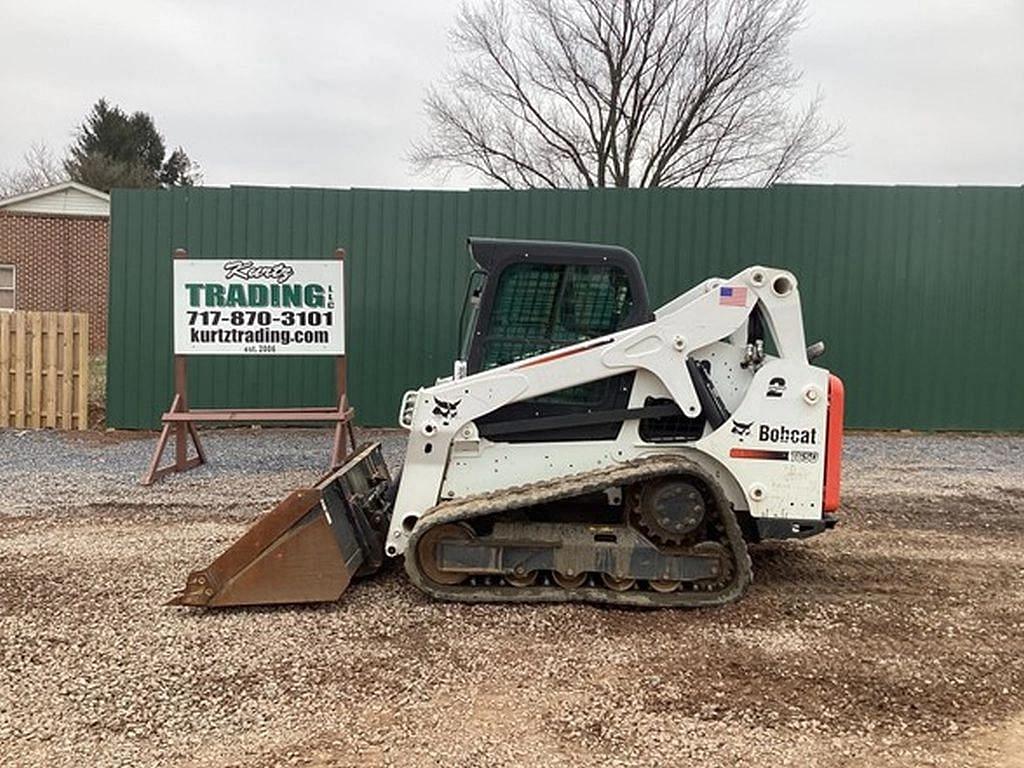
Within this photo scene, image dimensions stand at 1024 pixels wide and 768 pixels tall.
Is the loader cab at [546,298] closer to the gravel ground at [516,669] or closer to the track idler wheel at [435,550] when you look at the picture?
the track idler wheel at [435,550]

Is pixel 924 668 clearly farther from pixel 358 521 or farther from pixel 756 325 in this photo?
pixel 358 521

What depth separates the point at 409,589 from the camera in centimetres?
502

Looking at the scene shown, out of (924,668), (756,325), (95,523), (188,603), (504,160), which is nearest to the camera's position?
(924,668)

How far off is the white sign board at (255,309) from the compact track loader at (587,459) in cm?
428

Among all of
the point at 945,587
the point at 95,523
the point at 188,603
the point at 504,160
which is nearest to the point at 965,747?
the point at 945,587

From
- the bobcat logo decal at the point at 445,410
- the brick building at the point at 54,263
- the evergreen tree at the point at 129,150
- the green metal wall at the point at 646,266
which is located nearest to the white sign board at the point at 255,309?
the green metal wall at the point at 646,266

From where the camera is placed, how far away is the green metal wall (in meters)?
11.5

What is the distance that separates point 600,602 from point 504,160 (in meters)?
28.0

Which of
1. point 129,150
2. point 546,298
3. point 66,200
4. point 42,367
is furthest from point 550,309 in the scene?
point 129,150

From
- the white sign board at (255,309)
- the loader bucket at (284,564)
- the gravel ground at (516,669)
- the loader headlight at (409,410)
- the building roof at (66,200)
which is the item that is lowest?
the gravel ground at (516,669)

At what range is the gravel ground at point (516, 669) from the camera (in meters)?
3.26

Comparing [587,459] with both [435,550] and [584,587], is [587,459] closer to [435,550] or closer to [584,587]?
[584,587]

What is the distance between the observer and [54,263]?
23.9 meters

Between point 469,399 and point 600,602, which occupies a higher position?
point 469,399
